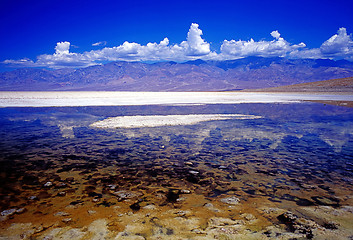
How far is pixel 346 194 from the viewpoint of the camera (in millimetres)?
5473

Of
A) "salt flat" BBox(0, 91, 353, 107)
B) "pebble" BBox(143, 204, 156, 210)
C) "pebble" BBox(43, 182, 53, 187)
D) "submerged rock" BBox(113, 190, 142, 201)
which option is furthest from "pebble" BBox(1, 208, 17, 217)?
"salt flat" BBox(0, 91, 353, 107)

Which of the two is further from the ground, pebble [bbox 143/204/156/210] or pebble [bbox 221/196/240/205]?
pebble [bbox 143/204/156/210]

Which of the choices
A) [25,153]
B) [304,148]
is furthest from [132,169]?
[304,148]

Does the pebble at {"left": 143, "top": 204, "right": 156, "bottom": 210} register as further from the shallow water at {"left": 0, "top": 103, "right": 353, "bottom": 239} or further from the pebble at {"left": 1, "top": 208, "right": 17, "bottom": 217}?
the pebble at {"left": 1, "top": 208, "right": 17, "bottom": 217}

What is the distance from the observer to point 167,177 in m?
6.66

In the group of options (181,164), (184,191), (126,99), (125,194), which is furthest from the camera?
(126,99)

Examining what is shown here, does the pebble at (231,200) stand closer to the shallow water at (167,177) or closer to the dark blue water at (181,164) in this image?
the shallow water at (167,177)

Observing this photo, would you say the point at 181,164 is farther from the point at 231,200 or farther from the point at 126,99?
the point at 126,99

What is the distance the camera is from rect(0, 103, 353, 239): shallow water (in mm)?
4633

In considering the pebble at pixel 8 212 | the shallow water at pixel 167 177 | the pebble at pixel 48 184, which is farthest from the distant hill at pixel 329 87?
the pebble at pixel 8 212

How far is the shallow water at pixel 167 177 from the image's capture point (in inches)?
182

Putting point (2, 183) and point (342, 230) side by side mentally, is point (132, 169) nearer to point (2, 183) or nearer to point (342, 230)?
point (2, 183)

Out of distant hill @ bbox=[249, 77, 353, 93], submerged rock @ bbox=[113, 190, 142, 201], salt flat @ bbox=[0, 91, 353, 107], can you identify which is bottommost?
submerged rock @ bbox=[113, 190, 142, 201]

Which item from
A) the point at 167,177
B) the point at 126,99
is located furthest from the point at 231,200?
the point at 126,99
